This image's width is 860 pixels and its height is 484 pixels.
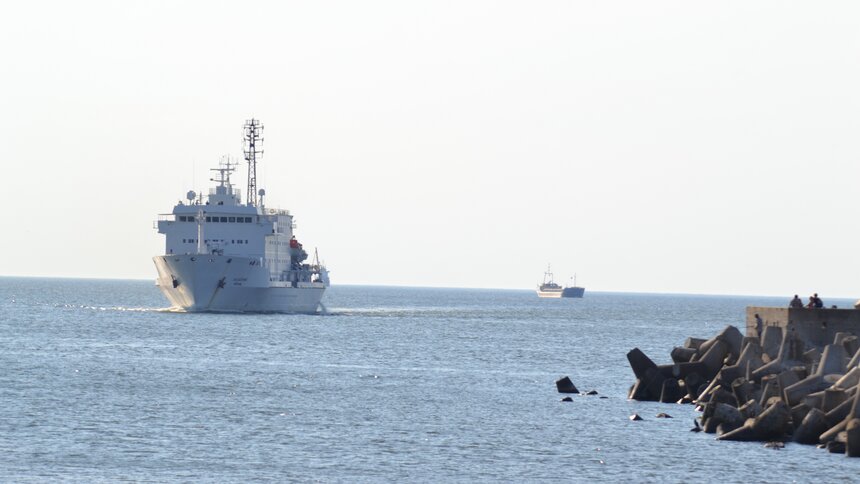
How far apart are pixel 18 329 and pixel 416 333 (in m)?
27.5

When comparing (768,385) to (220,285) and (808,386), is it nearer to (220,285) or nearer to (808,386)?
(808,386)

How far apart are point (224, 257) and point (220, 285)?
297 centimetres

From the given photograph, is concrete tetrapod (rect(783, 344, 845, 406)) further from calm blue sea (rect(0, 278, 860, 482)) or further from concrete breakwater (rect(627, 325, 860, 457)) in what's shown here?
calm blue sea (rect(0, 278, 860, 482))

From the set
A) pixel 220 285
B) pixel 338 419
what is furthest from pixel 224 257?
pixel 338 419

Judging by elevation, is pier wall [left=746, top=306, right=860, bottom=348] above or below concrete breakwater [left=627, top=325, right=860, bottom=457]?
above

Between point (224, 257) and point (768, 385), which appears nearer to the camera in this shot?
point (768, 385)

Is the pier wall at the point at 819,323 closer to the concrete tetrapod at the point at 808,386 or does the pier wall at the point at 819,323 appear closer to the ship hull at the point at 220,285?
the concrete tetrapod at the point at 808,386

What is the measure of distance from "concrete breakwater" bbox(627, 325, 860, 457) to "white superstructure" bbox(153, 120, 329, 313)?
63.4 metres

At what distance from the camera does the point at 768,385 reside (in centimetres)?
4212

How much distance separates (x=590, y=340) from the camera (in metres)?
102

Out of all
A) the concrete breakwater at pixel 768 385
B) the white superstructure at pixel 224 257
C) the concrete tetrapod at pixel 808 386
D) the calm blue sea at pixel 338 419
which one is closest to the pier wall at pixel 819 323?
the concrete breakwater at pixel 768 385

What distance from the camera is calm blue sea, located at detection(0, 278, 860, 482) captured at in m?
35.7

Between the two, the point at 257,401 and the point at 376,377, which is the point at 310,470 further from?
the point at 376,377

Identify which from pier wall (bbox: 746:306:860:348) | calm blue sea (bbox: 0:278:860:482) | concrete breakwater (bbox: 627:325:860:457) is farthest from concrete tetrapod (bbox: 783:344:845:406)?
pier wall (bbox: 746:306:860:348)
